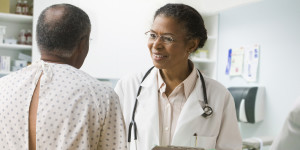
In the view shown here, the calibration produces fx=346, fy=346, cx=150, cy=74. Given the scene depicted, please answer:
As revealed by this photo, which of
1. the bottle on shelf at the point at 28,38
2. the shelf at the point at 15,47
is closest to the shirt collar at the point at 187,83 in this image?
the shelf at the point at 15,47

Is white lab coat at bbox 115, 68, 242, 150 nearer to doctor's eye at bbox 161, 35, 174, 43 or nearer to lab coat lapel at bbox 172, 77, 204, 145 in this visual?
lab coat lapel at bbox 172, 77, 204, 145

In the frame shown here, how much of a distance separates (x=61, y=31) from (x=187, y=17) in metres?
0.69

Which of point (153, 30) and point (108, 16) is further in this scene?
point (108, 16)

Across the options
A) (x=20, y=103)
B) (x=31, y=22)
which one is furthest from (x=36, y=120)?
(x=31, y=22)

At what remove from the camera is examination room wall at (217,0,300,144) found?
3152mm

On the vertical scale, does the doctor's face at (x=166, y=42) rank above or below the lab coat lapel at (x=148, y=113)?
above

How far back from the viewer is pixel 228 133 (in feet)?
4.83

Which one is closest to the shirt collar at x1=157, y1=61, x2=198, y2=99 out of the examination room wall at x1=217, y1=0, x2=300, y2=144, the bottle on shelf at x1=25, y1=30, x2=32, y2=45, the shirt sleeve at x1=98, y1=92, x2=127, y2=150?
the shirt sleeve at x1=98, y1=92, x2=127, y2=150

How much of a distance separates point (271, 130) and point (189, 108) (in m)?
2.26

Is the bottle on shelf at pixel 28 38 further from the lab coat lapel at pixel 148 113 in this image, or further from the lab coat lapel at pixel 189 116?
the lab coat lapel at pixel 189 116

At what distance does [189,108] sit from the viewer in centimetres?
147

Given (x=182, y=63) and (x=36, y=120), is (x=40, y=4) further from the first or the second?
(x=36, y=120)

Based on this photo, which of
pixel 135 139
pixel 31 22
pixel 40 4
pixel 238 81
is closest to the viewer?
pixel 135 139

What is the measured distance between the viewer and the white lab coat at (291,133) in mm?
891
